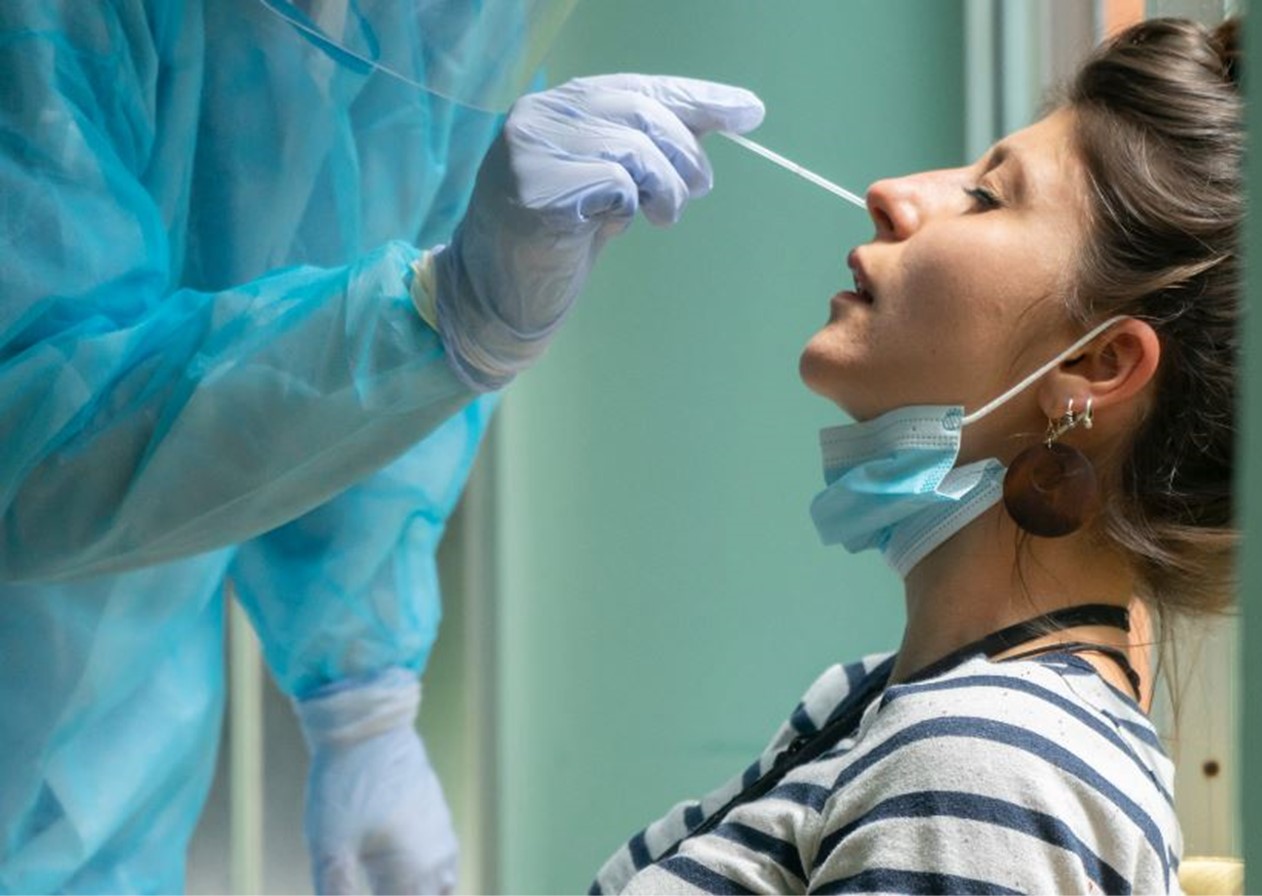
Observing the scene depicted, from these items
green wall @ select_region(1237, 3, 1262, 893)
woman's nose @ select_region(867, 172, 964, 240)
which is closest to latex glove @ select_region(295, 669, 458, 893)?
woman's nose @ select_region(867, 172, 964, 240)

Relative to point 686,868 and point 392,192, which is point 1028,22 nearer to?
point 392,192

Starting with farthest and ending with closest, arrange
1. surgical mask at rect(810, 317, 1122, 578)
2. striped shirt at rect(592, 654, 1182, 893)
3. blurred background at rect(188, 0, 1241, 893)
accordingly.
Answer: blurred background at rect(188, 0, 1241, 893) < surgical mask at rect(810, 317, 1122, 578) < striped shirt at rect(592, 654, 1182, 893)

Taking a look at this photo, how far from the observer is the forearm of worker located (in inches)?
47.3

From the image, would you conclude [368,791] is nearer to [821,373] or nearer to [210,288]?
[210,288]

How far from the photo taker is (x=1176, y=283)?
50.3 inches

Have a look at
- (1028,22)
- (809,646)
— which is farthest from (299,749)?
(1028,22)

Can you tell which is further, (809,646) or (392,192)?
(809,646)

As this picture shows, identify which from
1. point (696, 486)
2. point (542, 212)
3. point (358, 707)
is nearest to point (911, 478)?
point (542, 212)

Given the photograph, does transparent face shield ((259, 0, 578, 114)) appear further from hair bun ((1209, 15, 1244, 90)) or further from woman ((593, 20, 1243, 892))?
hair bun ((1209, 15, 1244, 90))

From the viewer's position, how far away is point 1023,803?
107cm

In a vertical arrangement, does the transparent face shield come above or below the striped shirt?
above

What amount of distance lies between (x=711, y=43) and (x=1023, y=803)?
0.84m

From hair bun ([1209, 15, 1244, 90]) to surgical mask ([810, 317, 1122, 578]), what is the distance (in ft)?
0.70

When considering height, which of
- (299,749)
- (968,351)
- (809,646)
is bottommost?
(299,749)
